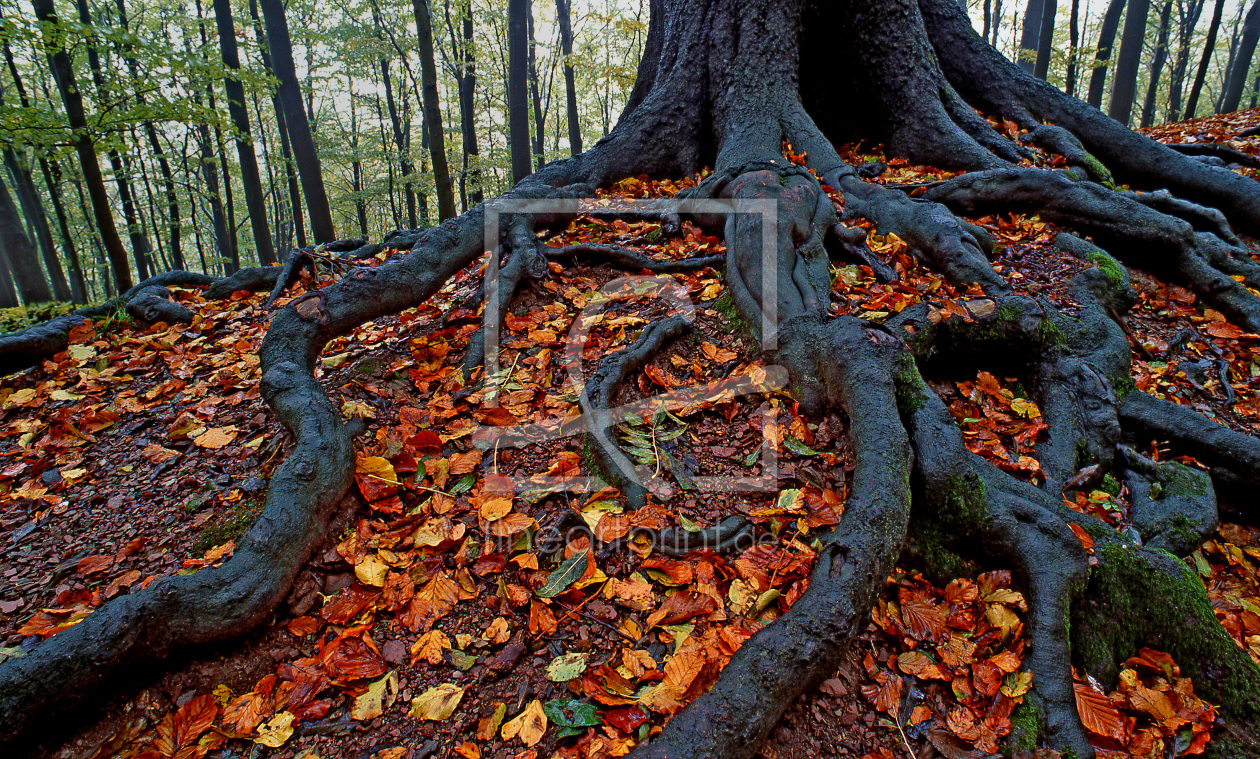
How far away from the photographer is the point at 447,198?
335 inches

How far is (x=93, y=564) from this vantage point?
231 cm

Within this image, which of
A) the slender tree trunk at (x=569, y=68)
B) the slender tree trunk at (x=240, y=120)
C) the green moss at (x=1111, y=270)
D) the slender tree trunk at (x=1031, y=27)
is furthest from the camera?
the slender tree trunk at (x=569, y=68)

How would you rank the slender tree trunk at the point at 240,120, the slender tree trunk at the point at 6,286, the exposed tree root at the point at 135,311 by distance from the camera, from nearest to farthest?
the exposed tree root at the point at 135,311
the slender tree trunk at the point at 240,120
the slender tree trunk at the point at 6,286

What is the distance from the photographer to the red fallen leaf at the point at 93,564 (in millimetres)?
2285

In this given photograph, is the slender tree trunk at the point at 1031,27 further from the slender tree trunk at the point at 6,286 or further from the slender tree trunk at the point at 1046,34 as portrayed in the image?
the slender tree trunk at the point at 6,286

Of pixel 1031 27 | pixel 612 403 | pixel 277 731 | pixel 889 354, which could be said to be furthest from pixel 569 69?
pixel 277 731

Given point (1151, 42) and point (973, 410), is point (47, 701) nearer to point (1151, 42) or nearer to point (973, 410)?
point (973, 410)

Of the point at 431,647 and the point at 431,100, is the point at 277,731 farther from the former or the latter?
the point at 431,100

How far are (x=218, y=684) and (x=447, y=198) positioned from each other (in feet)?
25.7

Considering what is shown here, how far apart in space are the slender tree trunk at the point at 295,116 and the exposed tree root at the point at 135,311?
4516mm

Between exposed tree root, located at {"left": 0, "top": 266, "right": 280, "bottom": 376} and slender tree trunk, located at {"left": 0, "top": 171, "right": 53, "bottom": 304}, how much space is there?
10.5 meters

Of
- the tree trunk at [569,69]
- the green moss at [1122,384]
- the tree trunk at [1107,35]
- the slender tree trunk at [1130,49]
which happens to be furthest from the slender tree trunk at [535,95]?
the green moss at [1122,384]

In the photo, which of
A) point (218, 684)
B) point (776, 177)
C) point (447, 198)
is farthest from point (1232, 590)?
point (447, 198)

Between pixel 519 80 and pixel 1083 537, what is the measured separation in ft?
36.0
